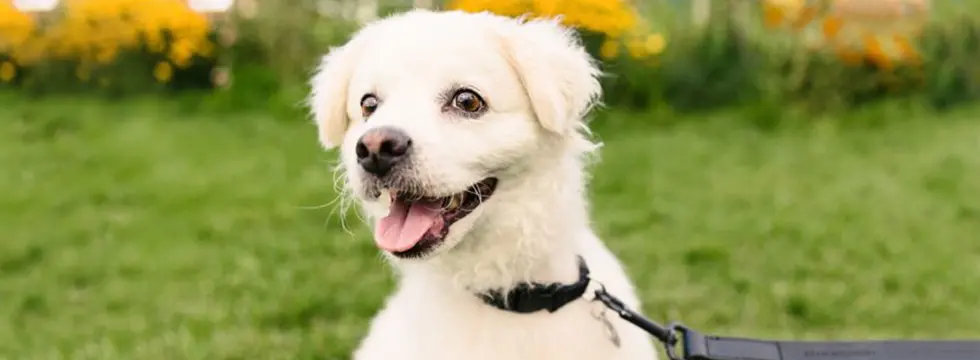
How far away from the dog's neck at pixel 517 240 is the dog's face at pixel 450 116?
0.04m

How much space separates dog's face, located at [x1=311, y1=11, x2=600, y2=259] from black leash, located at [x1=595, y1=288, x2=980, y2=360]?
48 centimetres

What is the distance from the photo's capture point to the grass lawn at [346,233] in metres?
4.47

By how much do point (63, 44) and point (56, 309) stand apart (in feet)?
17.5

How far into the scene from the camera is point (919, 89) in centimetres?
863

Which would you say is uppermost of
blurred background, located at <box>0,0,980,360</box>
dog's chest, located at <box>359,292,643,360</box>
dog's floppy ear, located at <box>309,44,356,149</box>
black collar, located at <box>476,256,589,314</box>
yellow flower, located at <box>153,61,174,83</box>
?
dog's floppy ear, located at <box>309,44,356,149</box>

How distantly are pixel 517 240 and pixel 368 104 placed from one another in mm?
569

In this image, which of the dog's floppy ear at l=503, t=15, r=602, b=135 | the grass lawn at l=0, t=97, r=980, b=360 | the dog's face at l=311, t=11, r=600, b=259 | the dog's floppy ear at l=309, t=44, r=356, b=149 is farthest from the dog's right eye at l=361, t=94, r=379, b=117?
the grass lawn at l=0, t=97, r=980, b=360

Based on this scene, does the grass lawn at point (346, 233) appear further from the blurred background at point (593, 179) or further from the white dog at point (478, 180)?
the white dog at point (478, 180)

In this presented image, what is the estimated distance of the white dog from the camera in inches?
96.7

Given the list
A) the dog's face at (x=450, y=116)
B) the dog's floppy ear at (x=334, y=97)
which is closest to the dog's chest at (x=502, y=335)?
the dog's face at (x=450, y=116)

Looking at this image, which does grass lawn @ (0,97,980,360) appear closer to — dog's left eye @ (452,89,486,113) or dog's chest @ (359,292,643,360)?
dog's chest @ (359,292,643,360)

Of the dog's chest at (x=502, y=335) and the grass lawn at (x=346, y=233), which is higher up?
the dog's chest at (x=502, y=335)

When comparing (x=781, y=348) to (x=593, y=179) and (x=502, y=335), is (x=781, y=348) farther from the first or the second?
(x=593, y=179)

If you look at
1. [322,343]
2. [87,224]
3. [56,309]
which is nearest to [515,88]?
[322,343]
